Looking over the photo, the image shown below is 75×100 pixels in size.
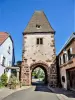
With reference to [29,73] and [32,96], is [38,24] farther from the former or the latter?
[32,96]

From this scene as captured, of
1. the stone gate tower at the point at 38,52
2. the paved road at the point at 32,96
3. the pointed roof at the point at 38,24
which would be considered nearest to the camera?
the paved road at the point at 32,96

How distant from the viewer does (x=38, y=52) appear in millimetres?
24094

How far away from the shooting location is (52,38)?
82.2 ft

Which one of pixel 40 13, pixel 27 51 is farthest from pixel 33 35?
pixel 40 13

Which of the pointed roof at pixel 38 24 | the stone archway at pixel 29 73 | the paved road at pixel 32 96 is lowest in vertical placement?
the paved road at pixel 32 96

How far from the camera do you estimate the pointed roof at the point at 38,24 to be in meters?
25.8

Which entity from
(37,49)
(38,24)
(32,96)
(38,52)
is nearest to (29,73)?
(38,52)

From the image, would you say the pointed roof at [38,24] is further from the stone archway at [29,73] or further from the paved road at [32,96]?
the paved road at [32,96]

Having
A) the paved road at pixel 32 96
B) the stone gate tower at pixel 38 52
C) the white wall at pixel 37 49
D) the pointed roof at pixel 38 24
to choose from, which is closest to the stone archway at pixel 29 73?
the stone gate tower at pixel 38 52

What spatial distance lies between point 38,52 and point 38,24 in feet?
20.2

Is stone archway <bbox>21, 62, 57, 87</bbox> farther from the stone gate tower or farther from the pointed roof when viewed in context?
the pointed roof

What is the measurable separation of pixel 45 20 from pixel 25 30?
5185 millimetres

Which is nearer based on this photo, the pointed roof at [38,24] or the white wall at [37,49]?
the white wall at [37,49]

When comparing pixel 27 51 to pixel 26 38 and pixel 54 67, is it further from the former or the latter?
pixel 54 67
